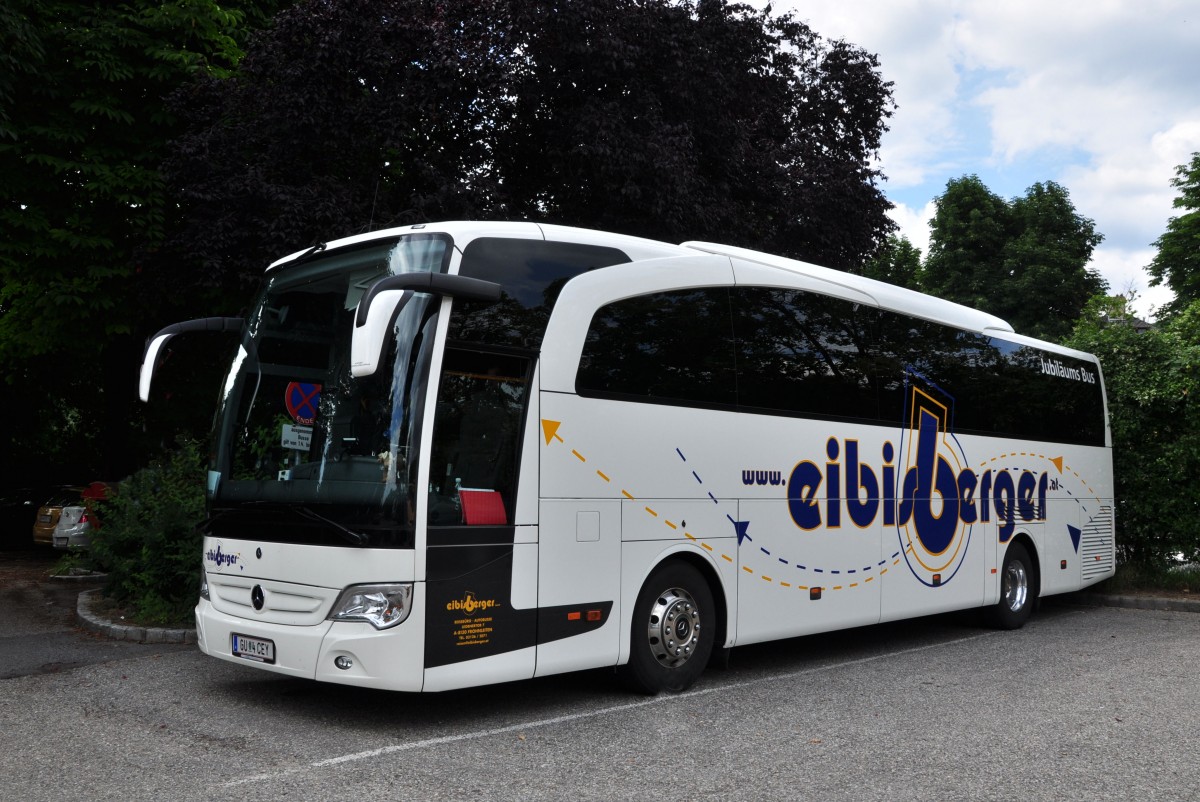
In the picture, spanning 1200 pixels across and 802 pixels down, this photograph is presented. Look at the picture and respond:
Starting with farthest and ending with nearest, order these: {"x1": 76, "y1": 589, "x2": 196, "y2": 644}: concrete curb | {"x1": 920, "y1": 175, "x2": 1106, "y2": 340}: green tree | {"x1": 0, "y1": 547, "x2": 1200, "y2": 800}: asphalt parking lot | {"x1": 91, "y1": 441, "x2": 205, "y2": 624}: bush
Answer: {"x1": 920, "y1": 175, "x2": 1106, "y2": 340}: green tree
{"x1": 91, "y1": 441, "x2": 205, "y2": 624}: bush
{"x1": 76, "y1": 589, "x2": 196, "y2": 644}: concrete curb
{"x1": 0, "y1": 547, "x2": 1200, "y2": 800}: asphalt parking lot

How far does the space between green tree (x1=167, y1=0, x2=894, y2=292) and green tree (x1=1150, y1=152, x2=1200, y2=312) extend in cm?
3084

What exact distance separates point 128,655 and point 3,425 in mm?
21168

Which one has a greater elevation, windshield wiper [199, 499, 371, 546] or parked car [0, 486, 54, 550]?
windshield wiper [199, 499, 371, 546]

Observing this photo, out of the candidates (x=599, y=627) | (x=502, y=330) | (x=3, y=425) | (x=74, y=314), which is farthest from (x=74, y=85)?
(x=3, y=425)

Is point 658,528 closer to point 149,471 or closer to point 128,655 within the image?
point 128,655

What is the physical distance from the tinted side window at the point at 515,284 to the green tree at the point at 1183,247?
4162 centimetres

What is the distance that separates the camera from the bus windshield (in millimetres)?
6777

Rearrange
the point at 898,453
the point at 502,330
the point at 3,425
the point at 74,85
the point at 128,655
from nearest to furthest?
the point at 502,330, the point at 128,655, the point at 898,453, the point at 74,85, the point at 3,425

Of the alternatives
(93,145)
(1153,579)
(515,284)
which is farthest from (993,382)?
(93,145)

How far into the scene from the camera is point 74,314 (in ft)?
53.1

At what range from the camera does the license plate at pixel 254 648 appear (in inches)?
280

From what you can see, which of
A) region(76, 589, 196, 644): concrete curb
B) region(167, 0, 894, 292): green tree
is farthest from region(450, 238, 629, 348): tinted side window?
region(167, 0, 894, 292): green tree

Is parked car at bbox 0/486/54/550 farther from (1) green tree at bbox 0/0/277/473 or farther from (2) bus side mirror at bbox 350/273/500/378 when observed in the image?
A: (2) bus side mirror at bbox 350/273/500/378

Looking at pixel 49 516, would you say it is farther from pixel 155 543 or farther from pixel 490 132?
pixel 490 132
